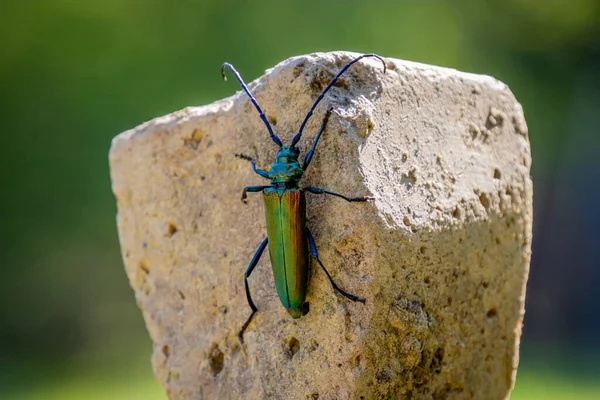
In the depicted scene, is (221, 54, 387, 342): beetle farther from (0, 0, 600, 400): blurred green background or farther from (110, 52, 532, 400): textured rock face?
(0, 0, 600, 400): blurred green background

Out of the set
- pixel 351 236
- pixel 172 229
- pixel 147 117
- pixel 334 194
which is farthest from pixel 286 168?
pixel 147 117

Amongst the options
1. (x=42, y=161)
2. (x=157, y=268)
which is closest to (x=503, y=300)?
(x=157, y=268)

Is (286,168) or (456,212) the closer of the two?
(286,168)

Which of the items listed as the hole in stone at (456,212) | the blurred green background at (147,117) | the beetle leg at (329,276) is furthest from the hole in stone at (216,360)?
the blurred green background at (147,117)

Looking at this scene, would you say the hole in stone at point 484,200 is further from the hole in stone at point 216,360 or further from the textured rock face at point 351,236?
the hole in stone at point 216,360

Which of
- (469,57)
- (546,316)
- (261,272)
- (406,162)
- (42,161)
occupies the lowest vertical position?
(546,316)

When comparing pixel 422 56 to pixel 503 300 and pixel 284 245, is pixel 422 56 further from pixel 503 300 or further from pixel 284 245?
pixel 284 245

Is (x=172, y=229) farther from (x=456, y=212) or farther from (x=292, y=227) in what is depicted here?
(x=456, y=212)
